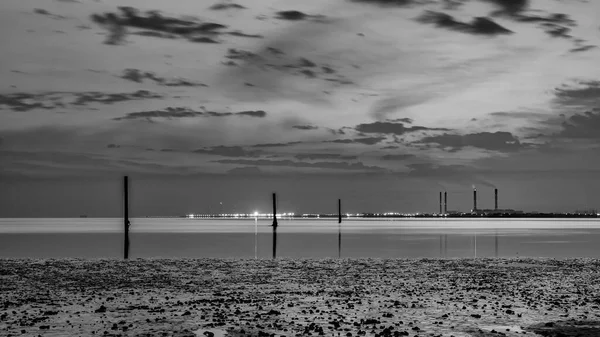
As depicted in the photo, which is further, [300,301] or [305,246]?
[305,246]

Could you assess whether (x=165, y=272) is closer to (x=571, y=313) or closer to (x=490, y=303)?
(x=490, y=303)

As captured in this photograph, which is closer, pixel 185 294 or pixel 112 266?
pixel 185 294

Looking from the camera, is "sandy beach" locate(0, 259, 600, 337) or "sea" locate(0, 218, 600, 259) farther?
"sea" locate(0, 218, 600, 259)

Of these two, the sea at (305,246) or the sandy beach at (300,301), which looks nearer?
the sandy beach at (300,301)

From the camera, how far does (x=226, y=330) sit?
55.6ft

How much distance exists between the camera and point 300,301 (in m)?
23.2

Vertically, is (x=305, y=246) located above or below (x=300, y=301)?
below

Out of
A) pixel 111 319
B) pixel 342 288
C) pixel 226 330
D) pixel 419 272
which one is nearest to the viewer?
pixel 226 330

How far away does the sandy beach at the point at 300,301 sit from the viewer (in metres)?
17.3

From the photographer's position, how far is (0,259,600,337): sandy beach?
56.8ft

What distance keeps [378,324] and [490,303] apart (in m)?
6.57

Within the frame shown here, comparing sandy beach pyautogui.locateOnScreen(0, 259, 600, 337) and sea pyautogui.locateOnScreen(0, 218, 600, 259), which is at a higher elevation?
sandy beach pyautogui.locateOnScreen(0, 259, 600, 337)

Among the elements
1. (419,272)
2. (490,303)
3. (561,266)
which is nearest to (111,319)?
(490,303)

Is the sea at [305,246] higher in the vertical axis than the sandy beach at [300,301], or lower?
lower
